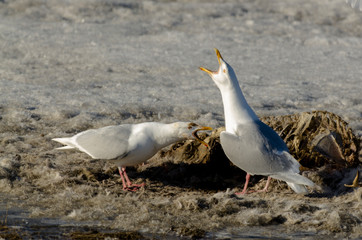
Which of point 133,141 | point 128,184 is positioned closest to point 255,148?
point 133,141

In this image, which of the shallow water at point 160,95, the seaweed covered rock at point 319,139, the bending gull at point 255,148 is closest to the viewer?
the shallow water at point 160,95

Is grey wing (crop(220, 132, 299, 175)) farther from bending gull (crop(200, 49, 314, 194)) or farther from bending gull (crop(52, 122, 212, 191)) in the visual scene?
bending gull (crop(52, 122, 212, 191))

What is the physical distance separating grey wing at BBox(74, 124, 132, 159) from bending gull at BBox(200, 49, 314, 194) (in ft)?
2.71

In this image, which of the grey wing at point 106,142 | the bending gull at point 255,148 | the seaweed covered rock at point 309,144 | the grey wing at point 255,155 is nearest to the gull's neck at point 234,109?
the bending gull at point 255,148

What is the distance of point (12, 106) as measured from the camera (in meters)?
7.02

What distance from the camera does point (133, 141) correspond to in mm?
4863

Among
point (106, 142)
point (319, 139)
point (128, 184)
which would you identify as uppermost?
point (319, 139)

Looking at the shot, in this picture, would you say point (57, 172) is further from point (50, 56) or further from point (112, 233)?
point (50, 56)

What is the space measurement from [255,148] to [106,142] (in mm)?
1236

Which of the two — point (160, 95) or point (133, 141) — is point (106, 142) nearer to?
point (133, 141)

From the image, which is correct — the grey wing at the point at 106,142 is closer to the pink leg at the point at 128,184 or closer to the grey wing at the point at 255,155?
the pink leg at the point at 128,184

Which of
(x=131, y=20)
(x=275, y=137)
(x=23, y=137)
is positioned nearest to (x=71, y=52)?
(x=131, y=20)

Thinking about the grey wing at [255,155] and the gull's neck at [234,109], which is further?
the gull's neck at [234,109]

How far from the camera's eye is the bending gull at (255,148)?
4.46m
